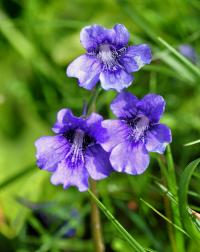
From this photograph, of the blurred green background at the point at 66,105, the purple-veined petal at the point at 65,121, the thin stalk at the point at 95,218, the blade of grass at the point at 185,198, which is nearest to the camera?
the blade of grass at the point at 185,198

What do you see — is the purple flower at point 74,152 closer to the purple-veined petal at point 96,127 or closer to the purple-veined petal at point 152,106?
the purple-veined petal at point 96,127

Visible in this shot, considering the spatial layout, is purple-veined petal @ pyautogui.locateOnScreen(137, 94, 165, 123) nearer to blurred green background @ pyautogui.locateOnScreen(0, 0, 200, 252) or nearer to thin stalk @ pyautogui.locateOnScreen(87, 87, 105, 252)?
thin stalk @ pyautogui.locateOnScreen(87, 87, 105, 252)

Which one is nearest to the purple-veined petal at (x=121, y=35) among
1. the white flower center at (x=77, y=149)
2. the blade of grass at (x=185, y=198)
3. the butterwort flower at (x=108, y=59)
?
the butterwort flower at (x=108, y=59)

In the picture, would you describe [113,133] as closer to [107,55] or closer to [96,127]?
[96,127]

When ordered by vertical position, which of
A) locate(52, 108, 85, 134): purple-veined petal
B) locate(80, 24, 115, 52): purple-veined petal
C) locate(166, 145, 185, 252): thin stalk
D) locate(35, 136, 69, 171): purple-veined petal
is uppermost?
locate(80, 24, 115, 52): purple-veined petal

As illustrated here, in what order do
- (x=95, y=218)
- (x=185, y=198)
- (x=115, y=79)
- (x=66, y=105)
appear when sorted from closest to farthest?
1. (x=185, y=198)
2. (x=115, y=79)
3. (x=95, y=218)
4. (x=66, y=105)

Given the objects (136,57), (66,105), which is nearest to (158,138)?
(136,57)

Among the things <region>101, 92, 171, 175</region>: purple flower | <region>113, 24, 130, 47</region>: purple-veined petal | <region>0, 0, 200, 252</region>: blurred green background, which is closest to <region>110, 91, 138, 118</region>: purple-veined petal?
<region>101, 92, 171, 175</region>: purple flower
